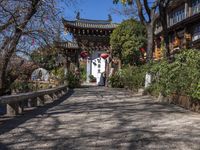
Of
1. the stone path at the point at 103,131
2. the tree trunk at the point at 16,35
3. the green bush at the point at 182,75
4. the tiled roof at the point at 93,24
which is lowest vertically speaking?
the stone path at the point at 103,131

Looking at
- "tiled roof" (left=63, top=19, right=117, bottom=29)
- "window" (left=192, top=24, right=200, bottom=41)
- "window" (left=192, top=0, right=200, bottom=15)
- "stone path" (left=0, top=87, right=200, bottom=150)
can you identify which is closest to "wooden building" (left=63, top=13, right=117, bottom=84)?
"tiled roof" (left=63, top=19, right=117, bottom=29)

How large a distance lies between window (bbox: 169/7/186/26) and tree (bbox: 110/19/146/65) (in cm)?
368

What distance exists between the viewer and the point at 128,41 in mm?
40125

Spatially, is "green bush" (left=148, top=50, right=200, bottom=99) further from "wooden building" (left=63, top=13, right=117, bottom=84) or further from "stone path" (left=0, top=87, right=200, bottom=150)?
"wooden building" (left=63, top=13, right=117, bottom=84)

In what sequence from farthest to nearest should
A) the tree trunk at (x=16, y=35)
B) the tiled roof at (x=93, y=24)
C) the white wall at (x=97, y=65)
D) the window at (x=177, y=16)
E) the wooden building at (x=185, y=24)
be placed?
the white wall at (x=97, y=65), the tiled roof at (x=93, y=24), the window at (x=177, y=16), the wooden building at (x=185, y=24), the tree trunk at (x=16, y=35)

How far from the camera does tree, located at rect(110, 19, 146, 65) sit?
131ft

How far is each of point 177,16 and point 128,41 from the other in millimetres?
5799

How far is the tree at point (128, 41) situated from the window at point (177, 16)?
3.68 meters

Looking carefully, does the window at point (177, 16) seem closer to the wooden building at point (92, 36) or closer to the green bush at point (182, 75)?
the wooden building at point (92, 36)

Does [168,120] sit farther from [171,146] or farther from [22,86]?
[22,86]

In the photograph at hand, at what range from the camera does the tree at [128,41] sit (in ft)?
131

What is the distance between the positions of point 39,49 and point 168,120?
8.17 meters

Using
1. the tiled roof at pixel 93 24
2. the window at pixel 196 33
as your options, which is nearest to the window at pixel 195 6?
the window at pixel 196 33

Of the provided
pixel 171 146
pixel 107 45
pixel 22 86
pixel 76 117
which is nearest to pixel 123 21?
pixel 107 45
